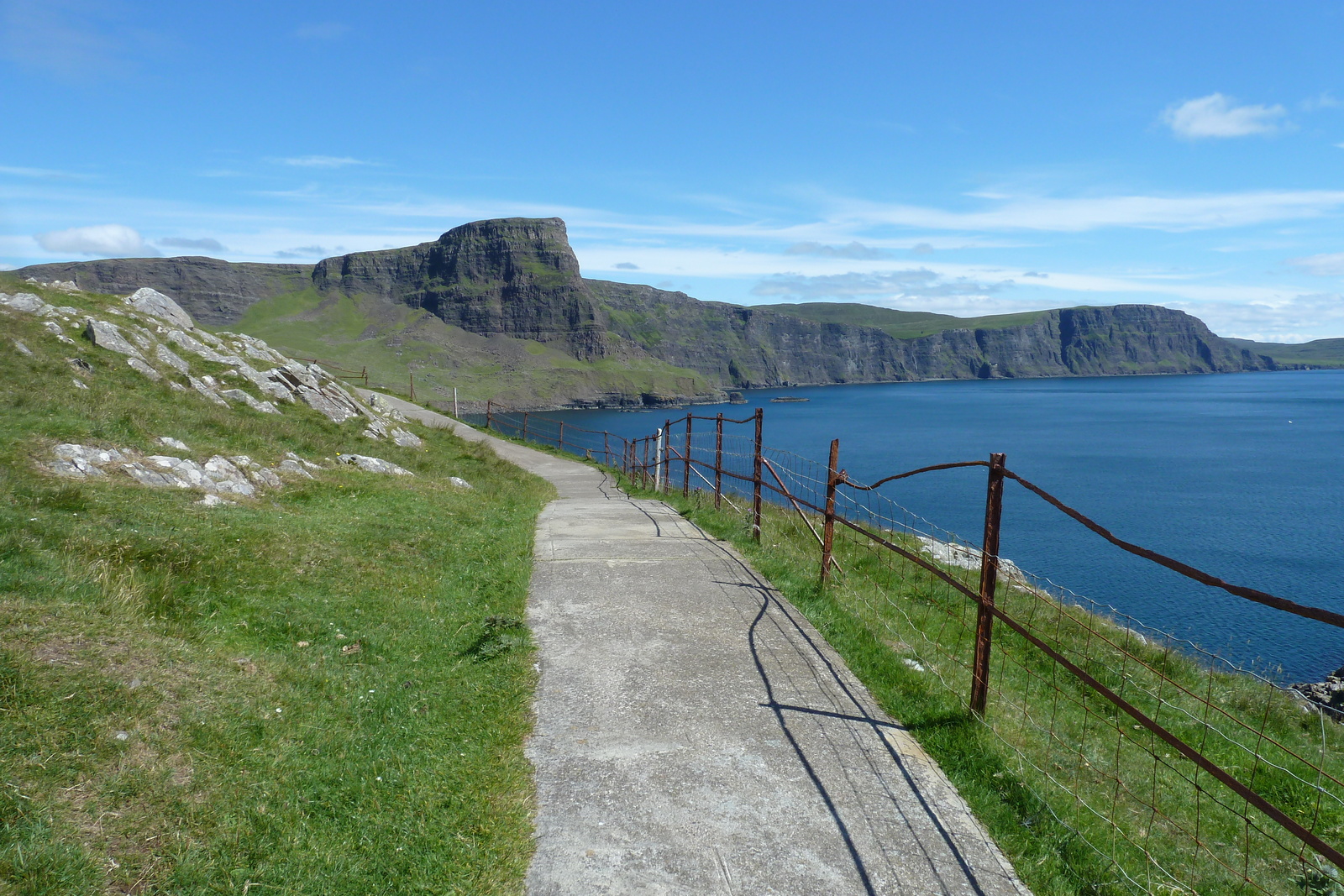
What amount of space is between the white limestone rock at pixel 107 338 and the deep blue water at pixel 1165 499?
28.3m

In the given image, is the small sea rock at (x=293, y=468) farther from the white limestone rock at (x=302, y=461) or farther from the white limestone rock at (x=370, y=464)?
the white limestone rock at (x=370, y=464)

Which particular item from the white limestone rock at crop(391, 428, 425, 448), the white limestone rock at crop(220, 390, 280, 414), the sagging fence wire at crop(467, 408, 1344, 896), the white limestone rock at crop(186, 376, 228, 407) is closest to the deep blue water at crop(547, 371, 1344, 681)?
the sagging fence wire at crop(467, 408, 1344, 896)

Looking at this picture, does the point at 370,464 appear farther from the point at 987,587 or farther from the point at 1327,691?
the point at 1327,691

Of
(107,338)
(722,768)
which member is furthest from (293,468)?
(722,768)

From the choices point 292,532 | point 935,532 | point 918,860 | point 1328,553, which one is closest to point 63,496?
point 292,532

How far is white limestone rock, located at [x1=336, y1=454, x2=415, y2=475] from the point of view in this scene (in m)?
17.9

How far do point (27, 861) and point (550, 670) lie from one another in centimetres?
402

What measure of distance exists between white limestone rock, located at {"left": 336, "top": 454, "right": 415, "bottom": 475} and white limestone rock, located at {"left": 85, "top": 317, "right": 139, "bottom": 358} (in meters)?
5.95

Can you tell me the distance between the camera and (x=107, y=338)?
62.1 feet

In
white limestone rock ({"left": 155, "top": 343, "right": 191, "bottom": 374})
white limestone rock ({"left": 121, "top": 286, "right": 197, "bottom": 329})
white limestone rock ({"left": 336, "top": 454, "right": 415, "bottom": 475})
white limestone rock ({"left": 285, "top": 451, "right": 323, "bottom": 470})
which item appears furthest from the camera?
white limestone rock ({"left": 121, "top": 286, "right": 197, "bottom": 329})

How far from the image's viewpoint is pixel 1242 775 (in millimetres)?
8250

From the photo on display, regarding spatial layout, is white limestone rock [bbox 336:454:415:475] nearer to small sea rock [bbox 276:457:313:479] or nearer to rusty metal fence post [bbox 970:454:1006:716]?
small sea rock [bbox 276:457:313:479]

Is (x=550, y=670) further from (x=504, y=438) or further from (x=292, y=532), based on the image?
(x=504, y=438)

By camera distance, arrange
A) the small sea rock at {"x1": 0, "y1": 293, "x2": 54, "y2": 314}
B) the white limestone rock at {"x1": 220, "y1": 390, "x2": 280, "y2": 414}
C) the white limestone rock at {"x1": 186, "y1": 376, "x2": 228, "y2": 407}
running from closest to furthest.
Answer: the small sea rock at {"x1": 0, "y1": 293, "x2": 54, "y2": 314}
the white limestone rock at {"x1": 186, "y1": 376, "x2": 228, "y2": 407}
the white limestone rock at {"x1": 220, "y1": 390, "x2": 280, "y2": 414}
